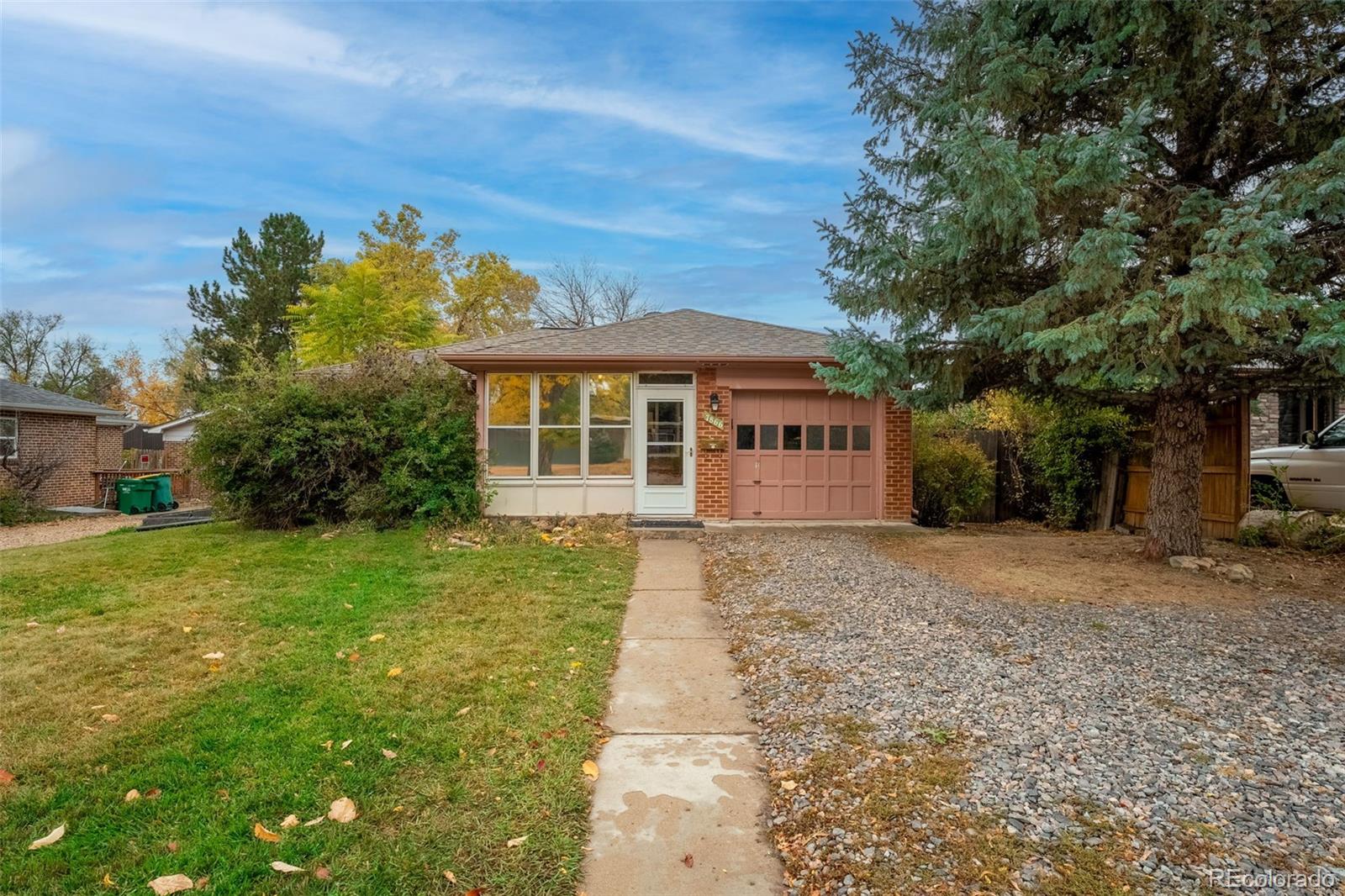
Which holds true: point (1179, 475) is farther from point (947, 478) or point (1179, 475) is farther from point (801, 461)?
point (801, 461)

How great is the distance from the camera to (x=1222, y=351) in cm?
543

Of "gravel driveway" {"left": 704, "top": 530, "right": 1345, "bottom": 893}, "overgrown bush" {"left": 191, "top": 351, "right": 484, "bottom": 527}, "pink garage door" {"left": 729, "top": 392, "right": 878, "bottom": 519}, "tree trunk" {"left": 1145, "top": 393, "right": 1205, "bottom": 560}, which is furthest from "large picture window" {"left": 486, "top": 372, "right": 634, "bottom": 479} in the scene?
"tree trunk" {"left": 1145, "top": 393, "right": 1205, "bottom": 560}

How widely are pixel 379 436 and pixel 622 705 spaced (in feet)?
24.4

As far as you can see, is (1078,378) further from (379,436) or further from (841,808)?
(379,436)

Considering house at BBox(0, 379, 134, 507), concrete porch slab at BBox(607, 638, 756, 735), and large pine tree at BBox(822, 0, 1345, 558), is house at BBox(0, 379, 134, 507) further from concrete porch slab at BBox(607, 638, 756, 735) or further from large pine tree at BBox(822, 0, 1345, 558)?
large pine tree at BBox(822, 0, 1345, 558)

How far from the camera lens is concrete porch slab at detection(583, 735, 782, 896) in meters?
2.16

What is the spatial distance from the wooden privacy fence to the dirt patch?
1.20 feet

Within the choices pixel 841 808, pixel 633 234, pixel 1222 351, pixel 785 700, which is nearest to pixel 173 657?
pixel 785 700

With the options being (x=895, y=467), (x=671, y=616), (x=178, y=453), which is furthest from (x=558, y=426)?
(x=178, y=453)

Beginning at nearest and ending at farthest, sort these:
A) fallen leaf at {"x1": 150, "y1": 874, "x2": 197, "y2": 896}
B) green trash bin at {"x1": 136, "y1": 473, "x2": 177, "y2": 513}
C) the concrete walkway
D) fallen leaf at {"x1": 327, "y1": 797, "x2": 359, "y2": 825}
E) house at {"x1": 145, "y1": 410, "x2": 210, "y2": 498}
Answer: fallen leaf at {"x1": 150, "y1": 874, "x2": 197, "y2": 896} → the concrete walkway → fallen leaf at {"x1": 327, "y1": 797, "x2": 359, "y2": 825} → green trash bin at {"x1": 136, "y1": 473, "x2": 177, "y2": 513} → house at {"x1": 145, "y1": 410, "x2": 210, "y2": 498}

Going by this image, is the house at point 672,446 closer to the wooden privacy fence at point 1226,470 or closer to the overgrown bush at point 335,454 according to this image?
the overgrown bush at point 335,454

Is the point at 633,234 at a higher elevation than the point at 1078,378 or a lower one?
higher

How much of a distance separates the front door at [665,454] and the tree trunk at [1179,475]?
581cm

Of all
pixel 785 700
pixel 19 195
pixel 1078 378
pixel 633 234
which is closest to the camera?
pixel 785 700
